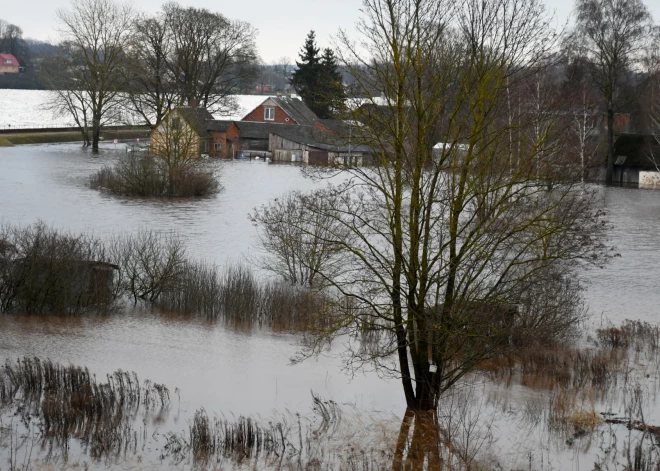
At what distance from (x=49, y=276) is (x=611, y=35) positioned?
130 feet

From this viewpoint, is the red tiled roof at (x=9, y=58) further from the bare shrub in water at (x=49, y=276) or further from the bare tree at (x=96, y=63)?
the bare shrub in water at (x=49, y=276)

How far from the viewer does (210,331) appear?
17.5m

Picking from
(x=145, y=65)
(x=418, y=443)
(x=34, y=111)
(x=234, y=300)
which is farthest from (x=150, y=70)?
(x=418, y=443)

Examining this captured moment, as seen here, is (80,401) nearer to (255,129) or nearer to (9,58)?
(255,129)

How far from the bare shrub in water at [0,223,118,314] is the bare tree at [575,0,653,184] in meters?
37.7

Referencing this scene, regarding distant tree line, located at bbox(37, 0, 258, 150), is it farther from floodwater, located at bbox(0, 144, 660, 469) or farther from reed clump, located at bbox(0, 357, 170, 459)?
reed clump, located at bbox(0, 357, 170, 459)

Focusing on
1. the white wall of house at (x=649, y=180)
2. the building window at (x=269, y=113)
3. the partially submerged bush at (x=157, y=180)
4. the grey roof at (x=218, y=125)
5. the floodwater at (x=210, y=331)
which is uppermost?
the building window at (x=269, y=113)

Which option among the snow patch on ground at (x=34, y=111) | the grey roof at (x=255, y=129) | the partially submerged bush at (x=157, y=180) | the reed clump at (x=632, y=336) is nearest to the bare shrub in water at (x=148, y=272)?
the reed clump at (x=632, y=336)

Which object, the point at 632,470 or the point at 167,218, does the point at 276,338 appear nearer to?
the point at 632,470

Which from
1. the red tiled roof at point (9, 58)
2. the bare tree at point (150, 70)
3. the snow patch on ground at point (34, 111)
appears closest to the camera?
the bare tree at point (150, 70)

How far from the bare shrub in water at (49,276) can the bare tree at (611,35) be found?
37.7 metres

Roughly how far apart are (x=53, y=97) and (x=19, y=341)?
53.7 m

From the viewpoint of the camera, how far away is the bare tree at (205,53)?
6700cm

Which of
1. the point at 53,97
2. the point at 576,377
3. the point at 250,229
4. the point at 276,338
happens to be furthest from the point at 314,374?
the point at 53,97
